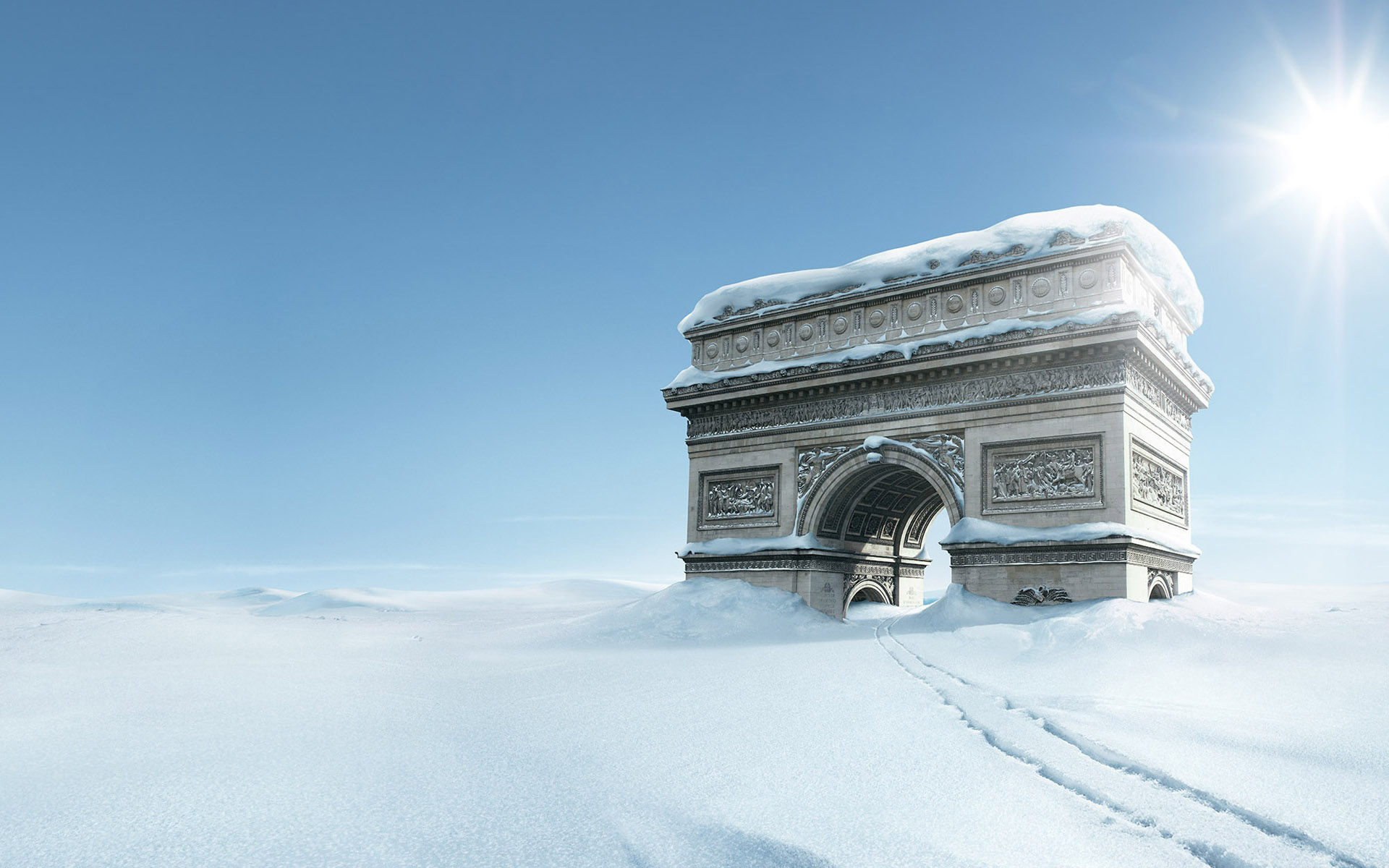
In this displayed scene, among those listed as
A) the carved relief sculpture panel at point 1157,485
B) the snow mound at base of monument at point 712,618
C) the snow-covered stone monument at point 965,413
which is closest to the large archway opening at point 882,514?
the snow-covered stone monument at point 965,413

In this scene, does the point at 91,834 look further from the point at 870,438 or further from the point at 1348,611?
the point at 870,438

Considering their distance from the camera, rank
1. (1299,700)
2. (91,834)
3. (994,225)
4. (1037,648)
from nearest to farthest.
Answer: (91,834)
(1299,700)
(1037,648)
(994,225)

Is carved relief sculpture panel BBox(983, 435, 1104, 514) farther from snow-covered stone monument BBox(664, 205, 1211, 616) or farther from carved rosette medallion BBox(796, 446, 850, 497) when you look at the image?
carved rosette medallion BBox(796, 446, 850, 497)

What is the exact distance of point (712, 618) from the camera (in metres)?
17.1

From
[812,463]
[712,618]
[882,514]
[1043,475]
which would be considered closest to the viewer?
[1043,475]

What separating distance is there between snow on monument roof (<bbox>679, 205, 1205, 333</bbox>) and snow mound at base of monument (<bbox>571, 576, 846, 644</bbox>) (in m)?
6.59

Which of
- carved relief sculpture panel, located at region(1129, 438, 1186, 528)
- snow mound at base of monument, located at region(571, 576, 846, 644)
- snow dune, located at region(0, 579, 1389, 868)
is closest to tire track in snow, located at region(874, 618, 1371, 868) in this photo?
snow dune, located at region(0, 579, 1389, 868)

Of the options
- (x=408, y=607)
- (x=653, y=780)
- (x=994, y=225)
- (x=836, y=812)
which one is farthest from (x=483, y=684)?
(x=408, y=607)

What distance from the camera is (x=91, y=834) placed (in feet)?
13.0

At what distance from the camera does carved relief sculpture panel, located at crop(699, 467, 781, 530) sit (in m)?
19.9

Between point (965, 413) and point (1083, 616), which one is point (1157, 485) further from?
point (1083, 616)

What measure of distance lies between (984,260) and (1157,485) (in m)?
5.60

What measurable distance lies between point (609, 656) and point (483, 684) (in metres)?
3.72

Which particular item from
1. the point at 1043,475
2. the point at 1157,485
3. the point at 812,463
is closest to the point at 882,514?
the point at 812,463
